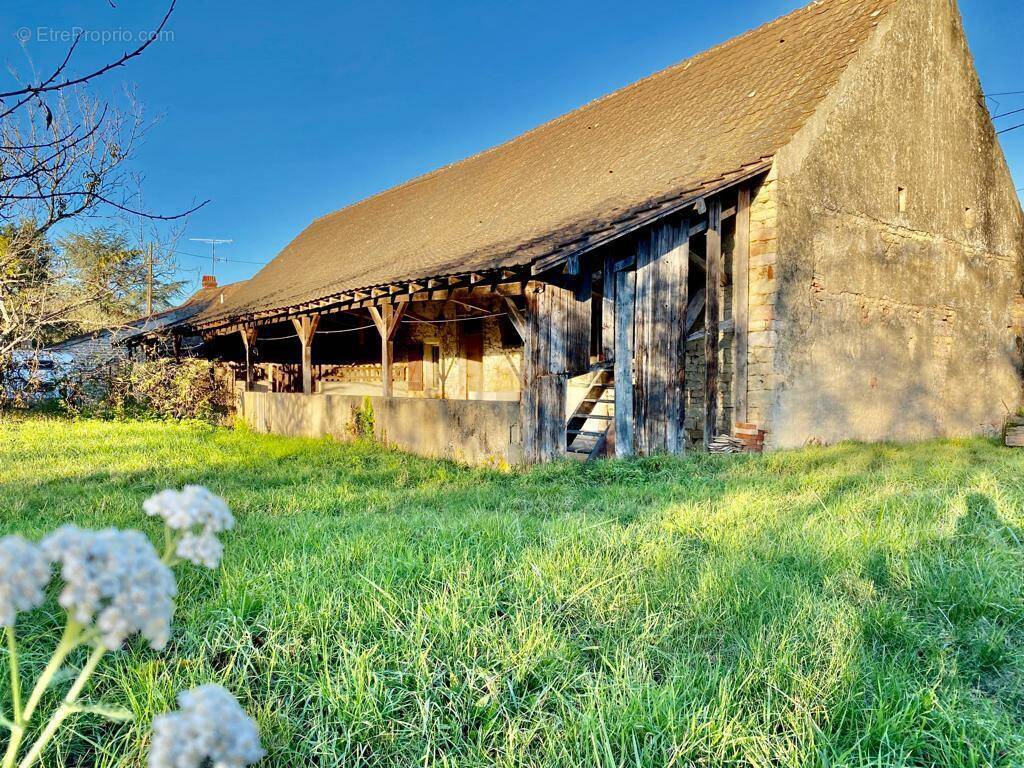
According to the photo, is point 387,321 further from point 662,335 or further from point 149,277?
point 149,277

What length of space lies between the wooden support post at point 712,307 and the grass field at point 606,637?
4004 millimetres

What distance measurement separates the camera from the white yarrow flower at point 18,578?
69cm

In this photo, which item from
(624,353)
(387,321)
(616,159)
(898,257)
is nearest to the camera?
(624,353)

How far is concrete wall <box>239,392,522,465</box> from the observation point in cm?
811

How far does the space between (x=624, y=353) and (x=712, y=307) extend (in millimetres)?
1531

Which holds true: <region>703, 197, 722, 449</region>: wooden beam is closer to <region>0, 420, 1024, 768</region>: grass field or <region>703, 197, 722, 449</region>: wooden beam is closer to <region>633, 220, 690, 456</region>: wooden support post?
<region>633, 220, 690, 456</region>: wooden support post

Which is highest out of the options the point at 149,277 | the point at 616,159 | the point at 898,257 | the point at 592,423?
the point at 616,159

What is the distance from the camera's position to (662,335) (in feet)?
26.3

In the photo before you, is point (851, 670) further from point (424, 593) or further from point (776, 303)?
point (776, 303)

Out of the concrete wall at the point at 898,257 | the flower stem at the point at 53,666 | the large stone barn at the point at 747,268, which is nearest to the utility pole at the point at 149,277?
the large stone barn at the point at 747,268

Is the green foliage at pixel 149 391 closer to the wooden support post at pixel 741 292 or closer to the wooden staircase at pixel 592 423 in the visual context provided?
the wooden staircase at pixel 592 423

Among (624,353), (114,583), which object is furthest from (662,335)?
(114,583)

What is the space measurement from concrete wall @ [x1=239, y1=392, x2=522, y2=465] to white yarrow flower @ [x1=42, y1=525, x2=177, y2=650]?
7210 millimetres

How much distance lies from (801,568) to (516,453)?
499 cm
